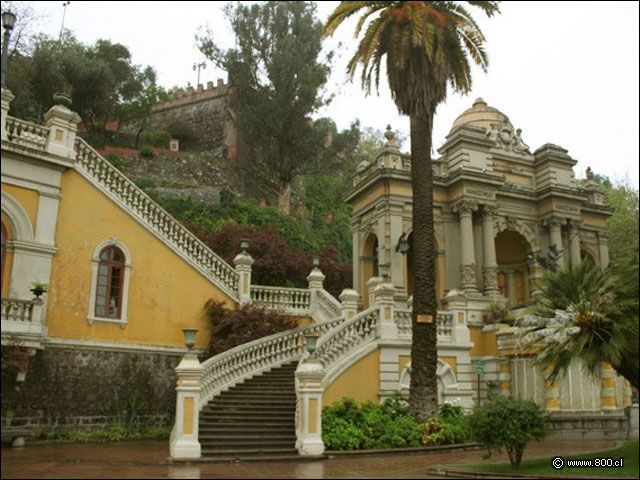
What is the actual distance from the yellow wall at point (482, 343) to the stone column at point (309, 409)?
30.1 ft

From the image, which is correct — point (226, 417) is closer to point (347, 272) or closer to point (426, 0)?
point (426, 0)

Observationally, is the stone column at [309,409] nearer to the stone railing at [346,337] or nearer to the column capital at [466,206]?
the stone railing at [346,337]

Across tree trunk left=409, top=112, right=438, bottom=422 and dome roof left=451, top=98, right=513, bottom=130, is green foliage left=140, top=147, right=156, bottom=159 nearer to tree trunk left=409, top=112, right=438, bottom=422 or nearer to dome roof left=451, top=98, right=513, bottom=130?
dome roof left=451, top=98, right=513, bottom=130

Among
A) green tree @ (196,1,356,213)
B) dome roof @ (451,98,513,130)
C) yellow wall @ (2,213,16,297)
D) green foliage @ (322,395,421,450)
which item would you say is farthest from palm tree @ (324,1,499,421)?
green tree @ (196,1,356,213)

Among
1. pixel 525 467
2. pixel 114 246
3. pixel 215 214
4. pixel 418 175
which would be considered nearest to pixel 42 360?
pixel 114 246

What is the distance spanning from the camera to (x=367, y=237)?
28.8 meters

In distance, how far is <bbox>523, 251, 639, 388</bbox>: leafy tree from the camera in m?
10.1

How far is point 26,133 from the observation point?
1792 cm

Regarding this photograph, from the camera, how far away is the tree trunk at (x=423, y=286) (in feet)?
53.0

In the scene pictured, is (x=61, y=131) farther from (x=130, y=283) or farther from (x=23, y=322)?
(x=23, y=322)

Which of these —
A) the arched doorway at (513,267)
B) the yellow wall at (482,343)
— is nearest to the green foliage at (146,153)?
the arched doorway at (513,267)

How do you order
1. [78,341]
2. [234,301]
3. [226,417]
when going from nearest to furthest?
[226,417] < [78,341] < [234,301]

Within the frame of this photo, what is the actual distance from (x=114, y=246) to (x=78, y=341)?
3.12 metres

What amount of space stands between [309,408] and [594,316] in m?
6.44
